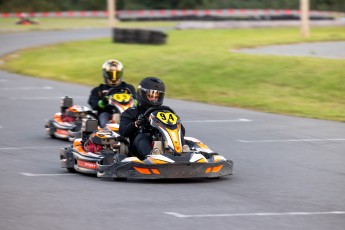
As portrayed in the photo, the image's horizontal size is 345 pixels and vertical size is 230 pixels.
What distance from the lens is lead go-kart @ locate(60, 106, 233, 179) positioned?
30.6ft

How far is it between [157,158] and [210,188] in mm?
655

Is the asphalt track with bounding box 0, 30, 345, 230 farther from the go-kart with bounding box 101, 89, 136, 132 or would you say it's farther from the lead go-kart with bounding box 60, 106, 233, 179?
the go-kart with bounding box 101, 89, 136, 132

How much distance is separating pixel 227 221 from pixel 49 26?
43.1 m

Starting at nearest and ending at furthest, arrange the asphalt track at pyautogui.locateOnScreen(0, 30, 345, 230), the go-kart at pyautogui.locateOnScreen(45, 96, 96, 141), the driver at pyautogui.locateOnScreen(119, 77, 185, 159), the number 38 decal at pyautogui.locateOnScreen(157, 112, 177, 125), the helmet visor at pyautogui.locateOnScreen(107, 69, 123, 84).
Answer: the asphalt track at pyautogui.locateOnScreen(0, 30, 345, 230) < the number 38 decal at pyautogui.locateOnScreen(157, 112, 177, 125) < the driver at pyautogui.locateOnScreen(119, 77, 185, 159) < the helmet visor at pyautogui.locateOnScreen(107, 69, 123, 84) < the go-kart at pyautogui.locateOnScreen(45, 96, 96, 141)

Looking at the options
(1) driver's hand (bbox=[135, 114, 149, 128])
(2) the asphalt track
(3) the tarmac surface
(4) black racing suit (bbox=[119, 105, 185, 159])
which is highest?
(3) the tarmac surface

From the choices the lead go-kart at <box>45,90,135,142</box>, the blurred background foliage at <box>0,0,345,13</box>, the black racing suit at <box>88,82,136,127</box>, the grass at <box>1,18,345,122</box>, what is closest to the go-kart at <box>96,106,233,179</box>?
the lead go-kart at <box>45,90,135,142</box>

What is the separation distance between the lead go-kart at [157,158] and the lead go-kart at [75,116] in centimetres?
259

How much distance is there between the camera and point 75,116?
1404 centimetres

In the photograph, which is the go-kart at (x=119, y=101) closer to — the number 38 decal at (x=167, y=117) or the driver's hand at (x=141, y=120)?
the driver's hand at (x=141, y=120)

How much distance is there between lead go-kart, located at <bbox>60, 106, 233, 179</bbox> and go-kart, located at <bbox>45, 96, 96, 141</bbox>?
126 inches

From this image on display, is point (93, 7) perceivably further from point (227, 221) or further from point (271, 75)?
point (227, 221)

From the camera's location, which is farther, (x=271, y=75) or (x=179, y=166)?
(x=271, y=75)

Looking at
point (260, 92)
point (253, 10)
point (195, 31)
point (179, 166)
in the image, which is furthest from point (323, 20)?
point (179, 166)

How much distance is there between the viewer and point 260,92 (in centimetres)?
1983
